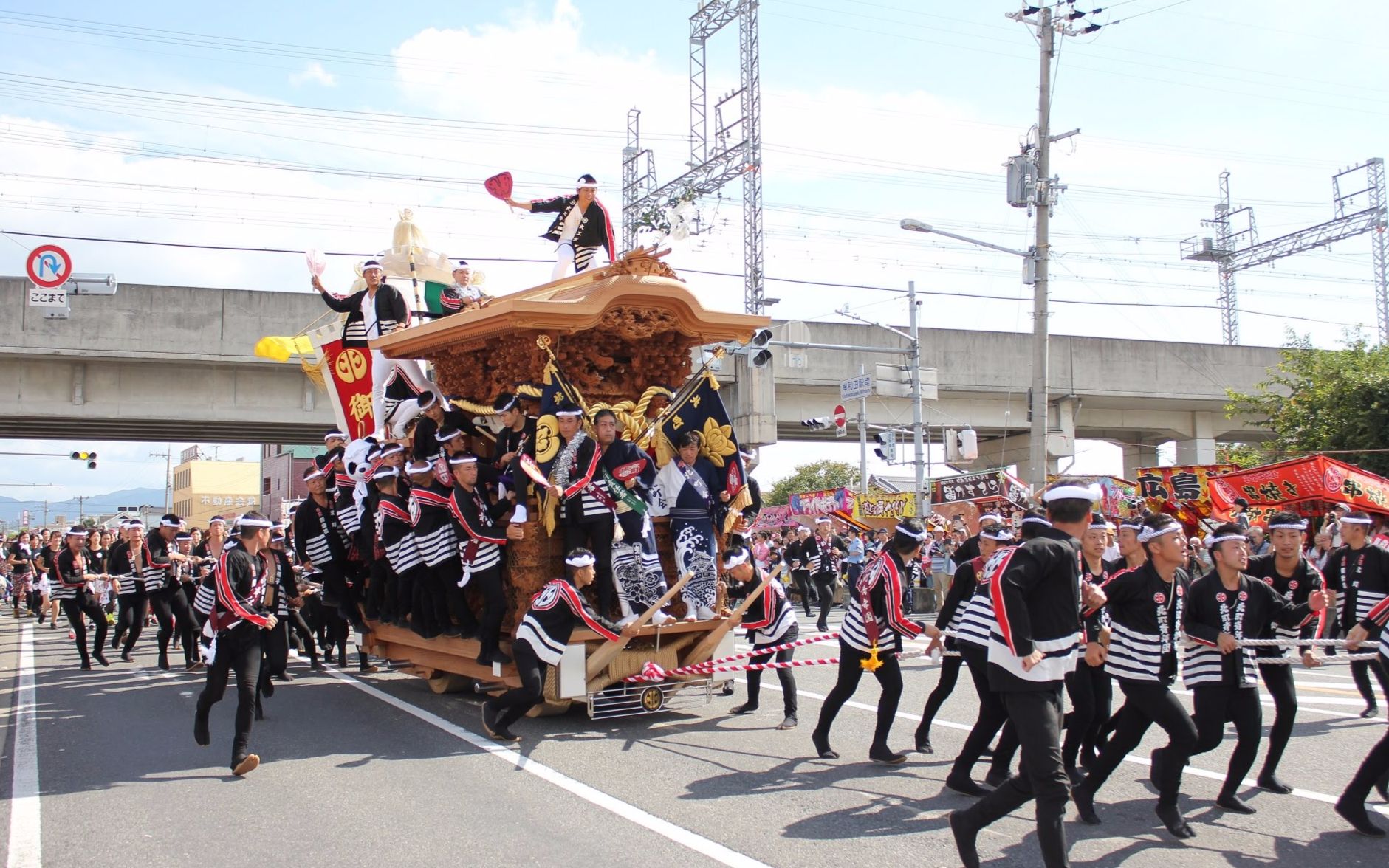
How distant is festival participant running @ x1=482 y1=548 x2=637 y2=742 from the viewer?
26.2 ft

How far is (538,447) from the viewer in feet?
29.1

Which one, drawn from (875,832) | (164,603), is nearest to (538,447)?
(875,832)

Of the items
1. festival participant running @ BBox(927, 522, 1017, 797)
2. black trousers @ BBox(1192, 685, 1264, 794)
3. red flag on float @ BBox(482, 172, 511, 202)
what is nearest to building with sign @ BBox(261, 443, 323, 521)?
red flag on float @ BBox(482, 172, 511, 202)

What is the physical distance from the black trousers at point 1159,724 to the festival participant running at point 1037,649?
989mm

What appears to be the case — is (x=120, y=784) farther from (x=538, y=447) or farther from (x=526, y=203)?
(x=526, y=203)

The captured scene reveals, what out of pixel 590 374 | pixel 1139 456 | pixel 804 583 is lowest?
pixel 804 583

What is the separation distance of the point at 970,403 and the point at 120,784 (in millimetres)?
26230

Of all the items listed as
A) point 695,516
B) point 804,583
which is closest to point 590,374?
point 695,516

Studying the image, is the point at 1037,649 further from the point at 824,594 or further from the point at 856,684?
the point at 824,594

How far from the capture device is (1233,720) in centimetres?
630

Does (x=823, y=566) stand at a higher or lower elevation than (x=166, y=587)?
lower

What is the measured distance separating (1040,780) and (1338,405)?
21305 mm

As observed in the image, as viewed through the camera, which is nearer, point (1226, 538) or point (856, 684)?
point (1226, 538)

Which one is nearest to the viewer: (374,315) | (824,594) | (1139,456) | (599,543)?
(599,543)
